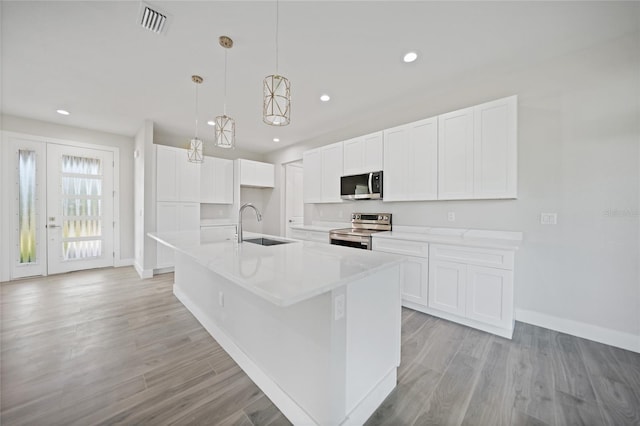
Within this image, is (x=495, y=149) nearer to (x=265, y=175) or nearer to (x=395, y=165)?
(x=395, y=165)

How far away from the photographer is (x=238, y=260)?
58.2 inches

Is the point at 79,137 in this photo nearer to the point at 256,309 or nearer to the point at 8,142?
the point at 8,142

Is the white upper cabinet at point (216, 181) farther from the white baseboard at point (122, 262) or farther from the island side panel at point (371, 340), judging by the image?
A: the island side panel at point (371, 340)

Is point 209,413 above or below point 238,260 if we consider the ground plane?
below

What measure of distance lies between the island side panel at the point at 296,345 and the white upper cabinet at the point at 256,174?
3.83 meters

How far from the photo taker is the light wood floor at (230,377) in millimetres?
1421

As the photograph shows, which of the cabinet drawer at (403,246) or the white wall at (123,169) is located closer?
the cabinet drawer at (403,246)

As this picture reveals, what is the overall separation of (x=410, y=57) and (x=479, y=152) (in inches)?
49.7

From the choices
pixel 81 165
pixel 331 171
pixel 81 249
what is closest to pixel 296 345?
pixel 331 171

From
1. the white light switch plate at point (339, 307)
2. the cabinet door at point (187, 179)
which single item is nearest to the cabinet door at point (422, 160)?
the white light switch plate at point (339, 307)

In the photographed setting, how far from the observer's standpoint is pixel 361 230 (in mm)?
3859

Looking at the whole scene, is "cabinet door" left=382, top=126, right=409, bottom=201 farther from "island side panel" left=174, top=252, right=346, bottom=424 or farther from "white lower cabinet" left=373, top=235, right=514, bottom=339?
"island side panel" left=174, top=252, right=346, bottom=424

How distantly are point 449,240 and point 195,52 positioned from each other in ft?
10.5

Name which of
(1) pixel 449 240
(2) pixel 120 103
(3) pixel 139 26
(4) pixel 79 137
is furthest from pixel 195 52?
(4) pixel 79 137
